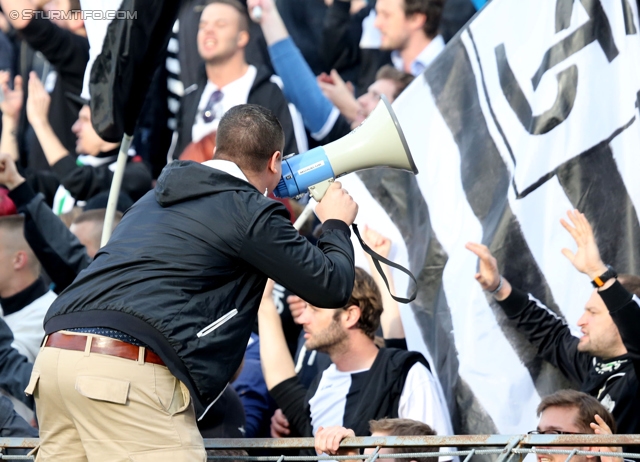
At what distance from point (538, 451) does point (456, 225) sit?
7.10 feet

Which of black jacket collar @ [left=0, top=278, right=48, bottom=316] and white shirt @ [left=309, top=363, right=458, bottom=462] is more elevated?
black jacket collar @ [left=0, top=278, right=48, bottom=316]

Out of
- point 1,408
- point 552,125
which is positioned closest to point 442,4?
point 552,125

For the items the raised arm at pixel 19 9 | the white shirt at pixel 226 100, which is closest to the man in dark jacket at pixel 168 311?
the white shirt at pixel 226 100

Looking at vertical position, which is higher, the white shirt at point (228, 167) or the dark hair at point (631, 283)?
the white shirt at point (228, 167)

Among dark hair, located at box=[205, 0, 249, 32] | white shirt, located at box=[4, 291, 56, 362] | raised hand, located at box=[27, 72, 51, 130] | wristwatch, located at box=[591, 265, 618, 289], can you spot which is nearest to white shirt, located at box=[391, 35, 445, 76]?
dark hair, located at box=[205, 0, 249, 32]

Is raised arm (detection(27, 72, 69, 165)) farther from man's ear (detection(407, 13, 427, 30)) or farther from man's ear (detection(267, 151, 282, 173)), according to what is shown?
man's ear (detection(267, 151, 282, 173))

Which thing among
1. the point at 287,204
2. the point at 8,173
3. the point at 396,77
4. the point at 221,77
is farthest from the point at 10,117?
the point at 396,77

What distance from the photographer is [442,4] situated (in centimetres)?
704

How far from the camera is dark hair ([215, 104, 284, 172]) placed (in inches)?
130

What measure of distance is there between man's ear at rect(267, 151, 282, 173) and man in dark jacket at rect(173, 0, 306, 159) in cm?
373

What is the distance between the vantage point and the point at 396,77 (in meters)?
6.67

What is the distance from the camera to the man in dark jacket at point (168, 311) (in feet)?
9.78

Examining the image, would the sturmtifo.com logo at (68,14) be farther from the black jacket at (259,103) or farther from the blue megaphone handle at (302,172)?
the blue megaphone handle at (302,172)

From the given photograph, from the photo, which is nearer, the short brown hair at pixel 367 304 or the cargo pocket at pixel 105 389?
the cargo pocket at pixel 105 389
